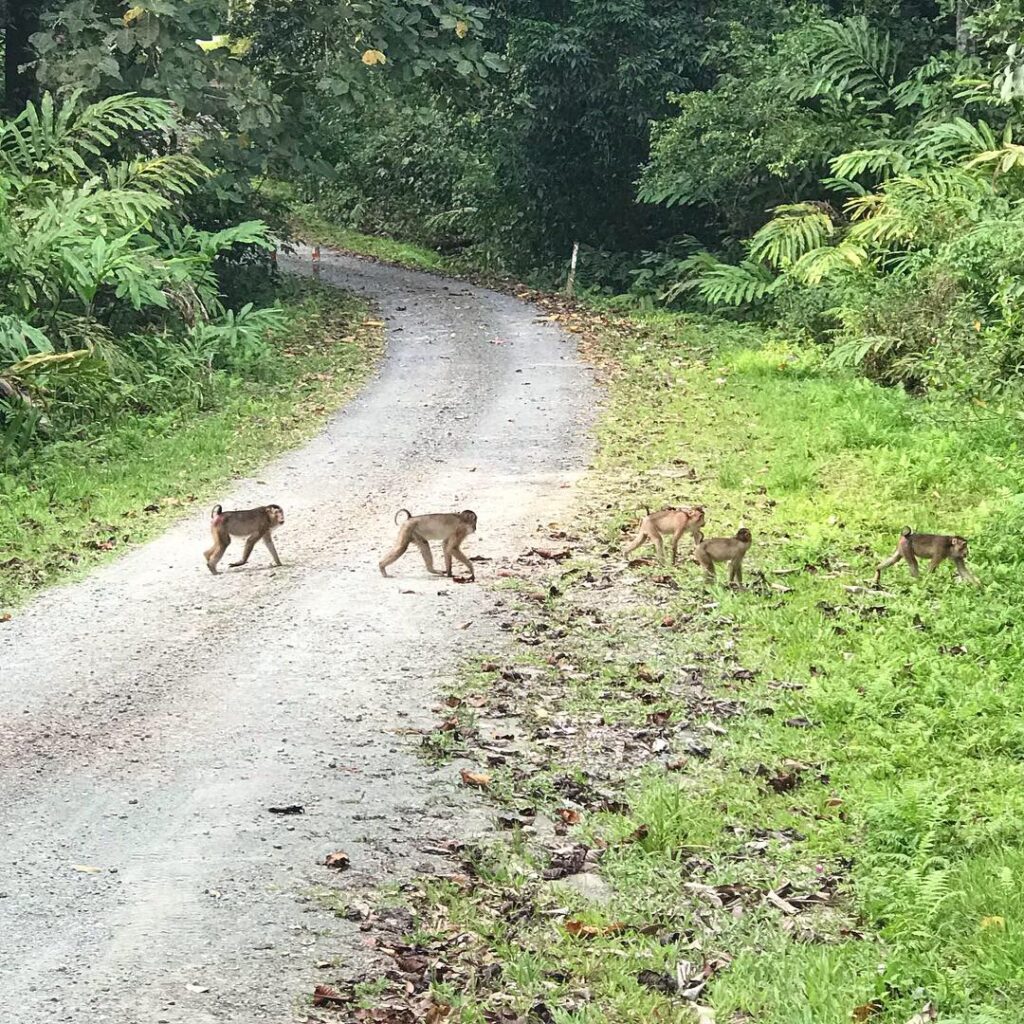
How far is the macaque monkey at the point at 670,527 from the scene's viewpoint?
34.6ft

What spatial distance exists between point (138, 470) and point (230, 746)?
23.6 feet

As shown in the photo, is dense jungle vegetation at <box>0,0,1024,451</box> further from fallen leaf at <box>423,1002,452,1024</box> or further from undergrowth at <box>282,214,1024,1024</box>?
fallen leaf at <box>423,1002,452,1024</box>

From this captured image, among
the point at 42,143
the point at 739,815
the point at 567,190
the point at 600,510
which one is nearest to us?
the point at 739,815

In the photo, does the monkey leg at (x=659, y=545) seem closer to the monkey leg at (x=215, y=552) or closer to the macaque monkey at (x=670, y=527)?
the macaque monkey at (x=670, y=527)

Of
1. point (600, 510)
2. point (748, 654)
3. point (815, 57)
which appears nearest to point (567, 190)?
point (815, 57)

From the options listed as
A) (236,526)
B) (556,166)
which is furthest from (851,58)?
(236,526)

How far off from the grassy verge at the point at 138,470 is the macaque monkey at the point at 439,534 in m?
2.56

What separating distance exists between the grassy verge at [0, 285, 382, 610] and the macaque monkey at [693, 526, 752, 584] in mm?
4772

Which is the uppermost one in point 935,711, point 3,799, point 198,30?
point 198,30

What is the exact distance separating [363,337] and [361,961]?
19.4 m

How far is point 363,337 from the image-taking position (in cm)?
2398

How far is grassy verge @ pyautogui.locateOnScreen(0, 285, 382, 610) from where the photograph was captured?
37.8ft

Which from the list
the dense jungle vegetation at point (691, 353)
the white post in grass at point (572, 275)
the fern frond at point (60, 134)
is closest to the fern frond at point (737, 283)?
the dense jungle vegetation at point (691, 353)

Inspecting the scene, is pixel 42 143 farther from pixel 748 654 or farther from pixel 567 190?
pixel 567 190
